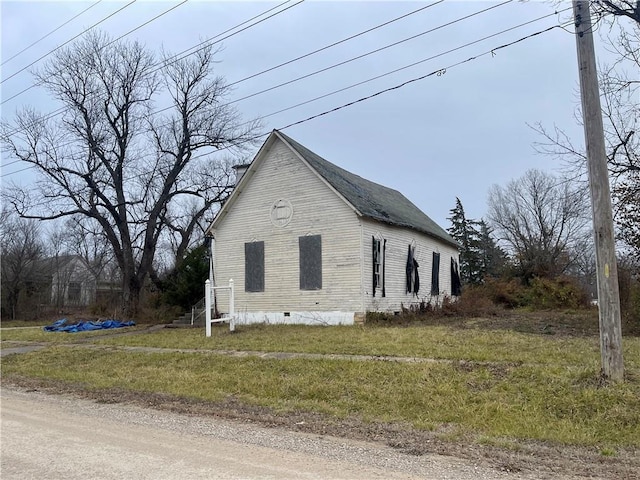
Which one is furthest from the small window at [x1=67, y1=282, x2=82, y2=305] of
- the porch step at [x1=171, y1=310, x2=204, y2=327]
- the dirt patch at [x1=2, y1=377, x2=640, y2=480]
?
the dirt patch at [x1=2, y1=377, x2=640, y2=480]

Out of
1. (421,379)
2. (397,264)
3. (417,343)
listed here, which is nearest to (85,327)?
(397,264)

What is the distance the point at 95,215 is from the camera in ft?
101

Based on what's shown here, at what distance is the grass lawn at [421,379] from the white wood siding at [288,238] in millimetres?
4363

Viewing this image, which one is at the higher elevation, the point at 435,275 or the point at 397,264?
the point at 397,264

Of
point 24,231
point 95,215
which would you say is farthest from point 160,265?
point 95,215

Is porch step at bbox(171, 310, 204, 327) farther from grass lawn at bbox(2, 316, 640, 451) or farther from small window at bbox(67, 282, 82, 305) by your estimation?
small window at bbox(67, 282, 82, 305)

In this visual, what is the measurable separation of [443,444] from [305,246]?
14217mm

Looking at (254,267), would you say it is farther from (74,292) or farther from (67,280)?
(74,292)

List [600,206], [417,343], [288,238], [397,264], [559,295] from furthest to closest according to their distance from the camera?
[559,295] < [397,264] < [288,238] < [417,343] < [600,206]

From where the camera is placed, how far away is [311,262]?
19594 millimetres

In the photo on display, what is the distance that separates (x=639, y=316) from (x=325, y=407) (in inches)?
469

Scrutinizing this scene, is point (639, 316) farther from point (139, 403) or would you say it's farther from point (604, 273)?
point (139, 403)

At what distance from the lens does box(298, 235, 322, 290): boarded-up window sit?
765 inches

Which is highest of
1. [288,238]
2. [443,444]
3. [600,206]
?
[288,238]
